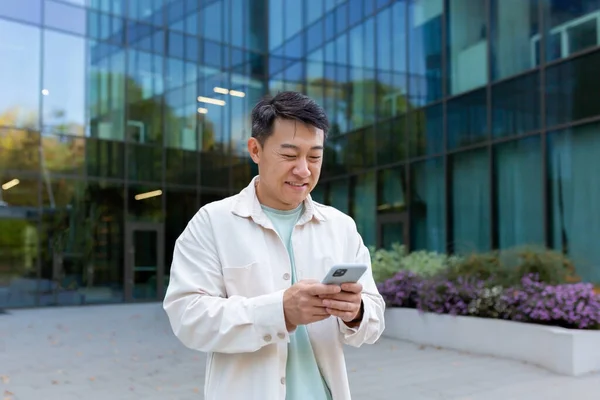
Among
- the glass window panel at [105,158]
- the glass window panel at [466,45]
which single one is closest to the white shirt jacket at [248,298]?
the glass window panel at [466,45]

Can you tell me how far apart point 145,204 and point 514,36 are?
40.6ft

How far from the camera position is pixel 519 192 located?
13.7 m

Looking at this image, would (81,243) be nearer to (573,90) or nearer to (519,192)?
(519,192)

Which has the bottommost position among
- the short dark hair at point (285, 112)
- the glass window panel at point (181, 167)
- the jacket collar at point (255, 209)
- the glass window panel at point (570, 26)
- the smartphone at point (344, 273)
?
the smartphone at point (344, 273)

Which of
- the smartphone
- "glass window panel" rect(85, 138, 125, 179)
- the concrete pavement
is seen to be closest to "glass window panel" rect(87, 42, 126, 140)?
"glass window panel" rect(85, 138, 125, 179)

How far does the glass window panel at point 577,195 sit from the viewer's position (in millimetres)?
11938

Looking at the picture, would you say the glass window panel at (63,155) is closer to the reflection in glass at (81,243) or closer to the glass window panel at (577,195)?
the reflection in glass at (81,243)

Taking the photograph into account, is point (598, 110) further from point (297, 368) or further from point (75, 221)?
point (75, 221)

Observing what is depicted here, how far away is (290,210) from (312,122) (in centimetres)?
35

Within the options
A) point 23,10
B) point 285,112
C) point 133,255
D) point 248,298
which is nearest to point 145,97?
point 23,10

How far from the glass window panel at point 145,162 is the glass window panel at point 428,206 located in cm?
864

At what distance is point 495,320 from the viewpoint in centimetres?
852

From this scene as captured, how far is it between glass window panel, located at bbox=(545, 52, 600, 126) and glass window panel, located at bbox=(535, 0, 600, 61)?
12.1 inches

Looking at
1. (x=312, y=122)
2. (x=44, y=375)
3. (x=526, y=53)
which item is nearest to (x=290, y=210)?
(x=312, y=122)
